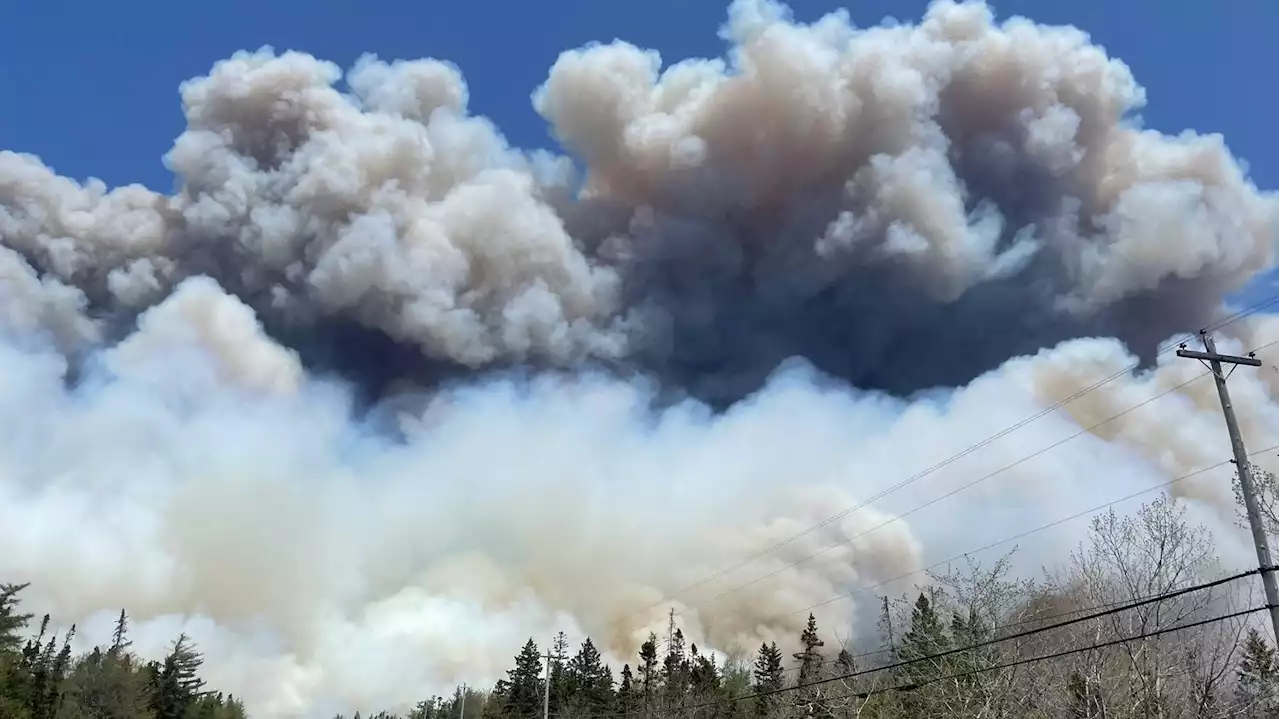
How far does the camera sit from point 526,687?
109625 millimetres

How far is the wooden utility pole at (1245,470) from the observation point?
1561 centimetres

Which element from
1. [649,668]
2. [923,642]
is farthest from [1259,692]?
[649,668]

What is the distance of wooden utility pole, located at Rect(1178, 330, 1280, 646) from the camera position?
15609 mm

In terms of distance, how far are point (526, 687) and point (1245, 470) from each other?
333 feet

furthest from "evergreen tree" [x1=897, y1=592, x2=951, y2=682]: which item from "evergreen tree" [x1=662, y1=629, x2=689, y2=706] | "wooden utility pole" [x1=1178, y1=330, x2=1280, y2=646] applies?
"evergreen tree" [x1=662, y1=629, x2=689, y2=706]

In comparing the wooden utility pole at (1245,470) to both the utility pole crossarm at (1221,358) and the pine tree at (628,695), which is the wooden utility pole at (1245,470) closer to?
the utility pole crossarm at (1221,358)

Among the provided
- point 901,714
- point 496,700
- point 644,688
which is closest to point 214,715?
point 496,700

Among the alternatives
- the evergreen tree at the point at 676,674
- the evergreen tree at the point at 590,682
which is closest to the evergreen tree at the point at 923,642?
the evergreen tree at the point at 676,674

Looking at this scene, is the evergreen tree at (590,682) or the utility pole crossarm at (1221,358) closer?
the utility pole crossarm at (1221,358)

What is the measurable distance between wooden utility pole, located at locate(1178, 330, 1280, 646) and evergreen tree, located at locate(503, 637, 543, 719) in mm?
94673

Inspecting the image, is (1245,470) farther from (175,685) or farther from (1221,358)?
(175,685)

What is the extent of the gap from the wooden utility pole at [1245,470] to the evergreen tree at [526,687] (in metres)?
94.7

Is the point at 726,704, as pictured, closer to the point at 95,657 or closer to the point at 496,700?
the point at 496,700

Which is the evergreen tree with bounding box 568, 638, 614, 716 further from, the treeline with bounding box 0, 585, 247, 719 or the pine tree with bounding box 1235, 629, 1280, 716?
the pine tree with bounding box 1235, 629, 1280, 716
